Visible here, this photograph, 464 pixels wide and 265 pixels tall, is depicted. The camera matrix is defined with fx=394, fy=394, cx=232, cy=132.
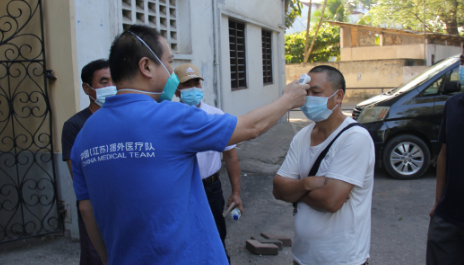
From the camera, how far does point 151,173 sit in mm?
1570

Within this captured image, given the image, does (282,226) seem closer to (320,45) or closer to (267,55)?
(267,55)

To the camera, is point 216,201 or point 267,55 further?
point 267,55

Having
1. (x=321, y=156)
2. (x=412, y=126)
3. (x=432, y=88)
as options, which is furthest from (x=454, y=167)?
(x=432, y=88)

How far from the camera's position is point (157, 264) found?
1.60m

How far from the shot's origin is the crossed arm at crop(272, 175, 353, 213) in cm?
218

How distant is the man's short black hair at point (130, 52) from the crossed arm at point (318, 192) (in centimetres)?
114

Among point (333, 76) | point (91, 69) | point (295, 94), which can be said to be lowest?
point (295, 94)

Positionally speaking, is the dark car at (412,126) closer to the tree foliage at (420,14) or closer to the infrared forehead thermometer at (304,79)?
the infrared forehead thermometer at (304,79)

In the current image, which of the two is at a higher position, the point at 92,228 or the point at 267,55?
the point at 267,55

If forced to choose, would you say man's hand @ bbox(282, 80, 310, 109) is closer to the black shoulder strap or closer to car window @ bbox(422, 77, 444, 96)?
the black shoulder strap

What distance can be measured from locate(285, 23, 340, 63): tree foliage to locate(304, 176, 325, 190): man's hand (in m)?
28.9

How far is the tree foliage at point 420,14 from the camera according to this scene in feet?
91.1

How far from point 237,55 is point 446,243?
25.4 feet

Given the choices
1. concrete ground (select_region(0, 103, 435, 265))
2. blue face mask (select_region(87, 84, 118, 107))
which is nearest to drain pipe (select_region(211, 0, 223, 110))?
concrete ground (select_region(0, 103, 435, 265))
